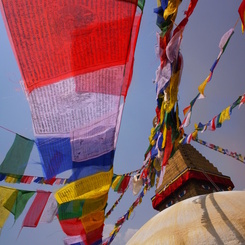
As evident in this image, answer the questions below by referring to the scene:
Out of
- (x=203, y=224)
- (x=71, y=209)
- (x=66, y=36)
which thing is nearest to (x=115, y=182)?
(x=71, y=209)

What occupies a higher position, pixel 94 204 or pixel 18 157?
pixel 18 157

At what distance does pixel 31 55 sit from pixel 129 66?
1.11 metres

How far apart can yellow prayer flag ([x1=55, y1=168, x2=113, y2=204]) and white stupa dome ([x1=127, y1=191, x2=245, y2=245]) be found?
1327 mm

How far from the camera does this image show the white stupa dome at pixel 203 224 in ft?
11.5

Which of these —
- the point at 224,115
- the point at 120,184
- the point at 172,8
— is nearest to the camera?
the point at 172,8

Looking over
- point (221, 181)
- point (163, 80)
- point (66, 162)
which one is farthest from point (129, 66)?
point (221, 181)

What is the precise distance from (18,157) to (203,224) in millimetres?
3197

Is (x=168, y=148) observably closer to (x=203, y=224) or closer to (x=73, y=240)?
(x=203, y=224)

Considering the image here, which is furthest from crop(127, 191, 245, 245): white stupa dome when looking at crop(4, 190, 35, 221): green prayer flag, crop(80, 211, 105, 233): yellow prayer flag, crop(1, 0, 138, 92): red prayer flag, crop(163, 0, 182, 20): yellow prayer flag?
crop(163, 0, 182, 20): yellow prayer flag

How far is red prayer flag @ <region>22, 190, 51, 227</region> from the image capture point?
4.86m

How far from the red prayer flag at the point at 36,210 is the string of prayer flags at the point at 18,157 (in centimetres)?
164

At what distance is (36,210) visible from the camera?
5020 millimetres

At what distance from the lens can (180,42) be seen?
109 inches

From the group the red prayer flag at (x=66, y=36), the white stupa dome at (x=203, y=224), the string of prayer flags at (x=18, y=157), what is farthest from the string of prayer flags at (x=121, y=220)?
the red prayer flag at (x=66, y=36)
